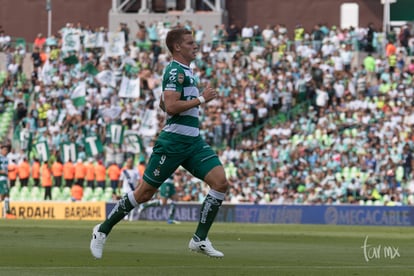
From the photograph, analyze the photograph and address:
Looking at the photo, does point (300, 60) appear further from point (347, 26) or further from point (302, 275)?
point (302, 275)

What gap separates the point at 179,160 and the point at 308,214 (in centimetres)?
2077

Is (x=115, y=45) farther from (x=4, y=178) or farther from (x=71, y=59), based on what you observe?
(x=4, y=178)

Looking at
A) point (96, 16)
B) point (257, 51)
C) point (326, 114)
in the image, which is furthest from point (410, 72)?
point (96, 16)

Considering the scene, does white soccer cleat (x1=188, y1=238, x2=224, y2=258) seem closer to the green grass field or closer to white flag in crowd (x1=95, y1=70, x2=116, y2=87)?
the green grass field

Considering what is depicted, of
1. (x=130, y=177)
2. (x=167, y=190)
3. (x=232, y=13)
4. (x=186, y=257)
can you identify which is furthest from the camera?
(x=232, y=13)

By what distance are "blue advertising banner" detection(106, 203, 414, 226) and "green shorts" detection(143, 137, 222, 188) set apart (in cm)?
1968

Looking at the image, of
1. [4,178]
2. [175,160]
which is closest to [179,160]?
[175,160]

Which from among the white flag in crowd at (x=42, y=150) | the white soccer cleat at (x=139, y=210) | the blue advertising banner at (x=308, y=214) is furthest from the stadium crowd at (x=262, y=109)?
the white soccer cleat at (x=139, y=210)

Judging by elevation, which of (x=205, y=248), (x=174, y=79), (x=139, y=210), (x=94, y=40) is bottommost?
(x=139, y=210)

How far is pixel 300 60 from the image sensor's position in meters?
42.7

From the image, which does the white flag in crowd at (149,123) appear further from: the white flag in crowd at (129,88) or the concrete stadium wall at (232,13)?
the concrete stadium wall at (232,13)

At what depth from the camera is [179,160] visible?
14.0 meters

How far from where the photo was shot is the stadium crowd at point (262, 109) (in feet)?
121

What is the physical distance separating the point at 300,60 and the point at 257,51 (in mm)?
2129
